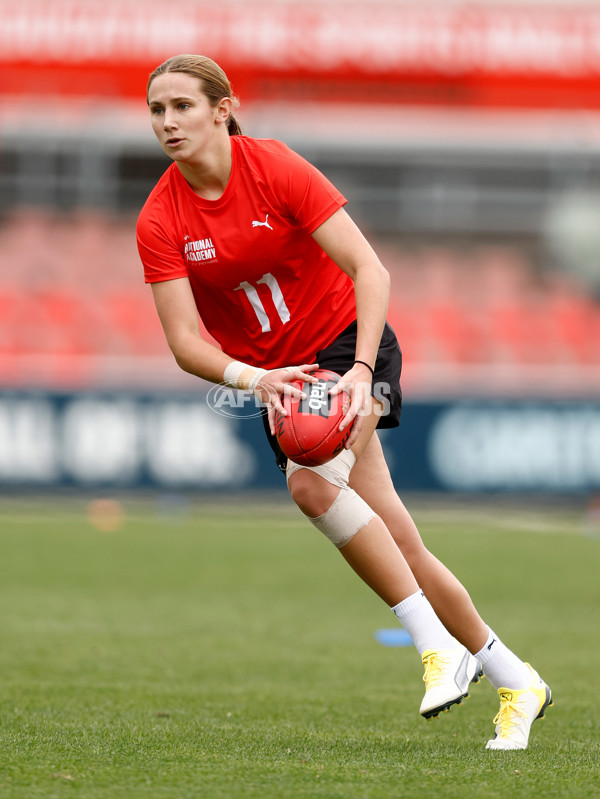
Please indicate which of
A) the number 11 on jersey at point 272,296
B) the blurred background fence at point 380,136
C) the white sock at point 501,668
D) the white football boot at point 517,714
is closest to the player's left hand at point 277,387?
the number 11 on jersey at point 272,296

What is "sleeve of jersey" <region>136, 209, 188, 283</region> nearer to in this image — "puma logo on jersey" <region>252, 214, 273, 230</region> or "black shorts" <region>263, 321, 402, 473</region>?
"puma logo on jersey" <region>252, 214, 273, 230</region>

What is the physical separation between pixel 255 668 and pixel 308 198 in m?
2.29

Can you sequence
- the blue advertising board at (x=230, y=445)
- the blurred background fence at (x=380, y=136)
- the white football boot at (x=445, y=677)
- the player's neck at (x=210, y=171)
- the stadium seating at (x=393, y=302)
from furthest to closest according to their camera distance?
the blurred background fence at (x=380, y=136) → the stadium seating at (x=393, y=302) → the blue advertising board at (x=230, y=445) → the player's neck at (x=210, y=171) → the white football boot at (x=445, y=677)

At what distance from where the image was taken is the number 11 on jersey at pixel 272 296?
3.65 metres

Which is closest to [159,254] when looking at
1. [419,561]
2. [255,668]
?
[419,561]

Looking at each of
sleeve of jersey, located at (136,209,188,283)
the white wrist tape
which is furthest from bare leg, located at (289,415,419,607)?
sleeve of jersey, located at (136,209,188,283)

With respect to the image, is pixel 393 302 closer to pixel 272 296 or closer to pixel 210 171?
pixel 272 296

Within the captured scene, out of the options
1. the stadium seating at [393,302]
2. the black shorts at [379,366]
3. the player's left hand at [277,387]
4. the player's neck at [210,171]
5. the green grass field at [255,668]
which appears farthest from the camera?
the stadium seating at [393,302]

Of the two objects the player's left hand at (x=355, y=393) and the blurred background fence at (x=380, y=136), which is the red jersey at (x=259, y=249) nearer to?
the player's left hand at (x=355, y=393)

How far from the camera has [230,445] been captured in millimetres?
12148

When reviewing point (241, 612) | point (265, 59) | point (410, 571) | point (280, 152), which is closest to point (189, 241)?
point (280, 152)

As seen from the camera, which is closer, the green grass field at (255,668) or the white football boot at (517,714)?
the green grass field at (255,668)

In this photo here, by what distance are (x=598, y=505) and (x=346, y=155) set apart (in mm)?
7332

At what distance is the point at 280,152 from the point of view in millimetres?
3621
